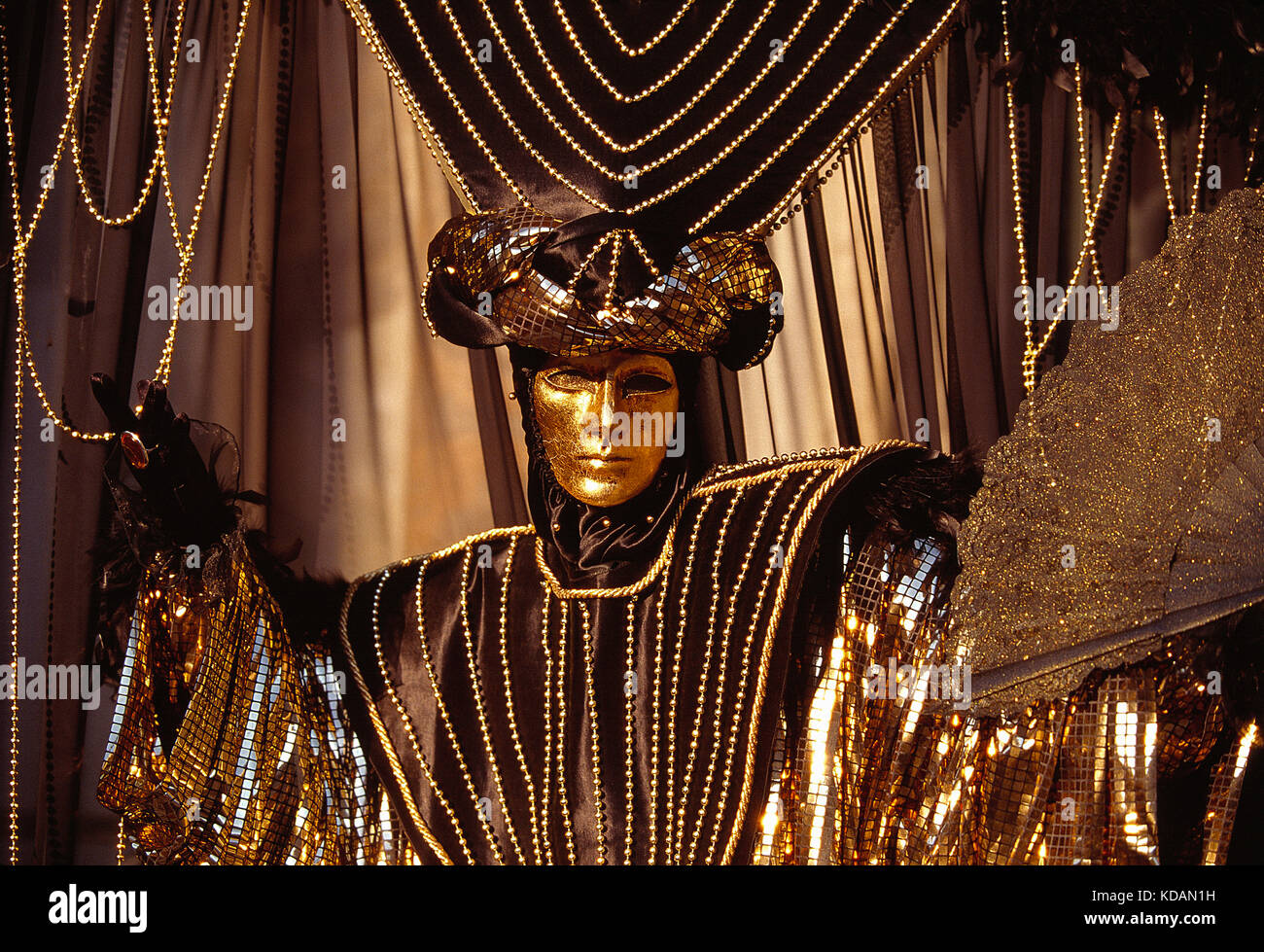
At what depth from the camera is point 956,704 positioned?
81.9 inches

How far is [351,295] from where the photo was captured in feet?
8.71

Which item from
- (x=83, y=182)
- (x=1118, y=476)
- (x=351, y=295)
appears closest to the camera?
(x=1118, y=476)

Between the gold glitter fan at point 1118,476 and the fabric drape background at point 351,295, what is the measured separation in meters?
0.39

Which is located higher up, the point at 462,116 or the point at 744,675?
the point at 462,116

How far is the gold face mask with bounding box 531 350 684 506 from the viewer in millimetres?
2225

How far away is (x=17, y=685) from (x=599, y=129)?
1.34m

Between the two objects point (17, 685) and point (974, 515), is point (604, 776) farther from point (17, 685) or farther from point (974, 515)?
point (17, 685)

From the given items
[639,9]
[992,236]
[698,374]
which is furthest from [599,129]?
[992,236]

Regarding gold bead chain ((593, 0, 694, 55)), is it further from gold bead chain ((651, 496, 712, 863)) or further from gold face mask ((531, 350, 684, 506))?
gold bead chain ((651, 496, 712, 863))

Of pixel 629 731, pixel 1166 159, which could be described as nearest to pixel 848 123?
pixel 1166 159

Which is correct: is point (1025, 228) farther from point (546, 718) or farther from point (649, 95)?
point (546, 718)

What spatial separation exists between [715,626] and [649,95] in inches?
34.6

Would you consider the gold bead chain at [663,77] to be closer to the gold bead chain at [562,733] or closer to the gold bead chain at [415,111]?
the gold bead chain at [415,111]

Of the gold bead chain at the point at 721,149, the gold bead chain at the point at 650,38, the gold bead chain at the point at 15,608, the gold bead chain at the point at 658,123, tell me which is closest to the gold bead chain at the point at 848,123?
the gold bead chain at the point at 721,149
